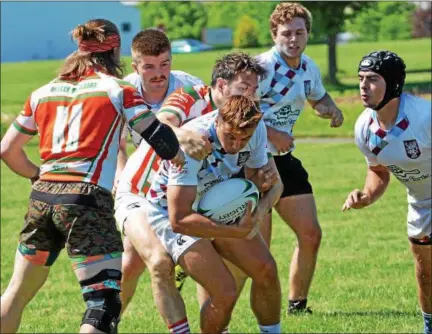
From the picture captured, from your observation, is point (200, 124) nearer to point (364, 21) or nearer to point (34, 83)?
point (34, 83)

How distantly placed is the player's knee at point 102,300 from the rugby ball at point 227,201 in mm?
777

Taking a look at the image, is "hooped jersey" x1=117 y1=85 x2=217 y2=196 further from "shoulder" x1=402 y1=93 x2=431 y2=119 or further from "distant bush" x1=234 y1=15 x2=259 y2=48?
"distant bush" x1=234 y1=15 x2=259 y2=48

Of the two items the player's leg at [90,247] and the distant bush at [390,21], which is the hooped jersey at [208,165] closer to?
the player's leg at [90,247]

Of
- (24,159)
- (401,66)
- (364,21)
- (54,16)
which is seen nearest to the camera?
(24,159)

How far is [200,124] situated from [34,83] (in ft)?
158

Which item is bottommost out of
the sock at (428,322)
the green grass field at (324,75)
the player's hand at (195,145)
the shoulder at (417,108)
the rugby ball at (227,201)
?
the green grass field at (324,75)

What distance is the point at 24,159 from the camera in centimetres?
651

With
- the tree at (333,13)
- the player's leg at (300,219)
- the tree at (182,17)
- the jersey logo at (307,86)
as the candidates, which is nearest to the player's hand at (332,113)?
the jersey logo at (307,86)

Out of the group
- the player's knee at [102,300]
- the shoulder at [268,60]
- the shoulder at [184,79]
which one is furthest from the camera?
the shoulder at [268,60]

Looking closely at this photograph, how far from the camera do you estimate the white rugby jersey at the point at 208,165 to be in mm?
6434

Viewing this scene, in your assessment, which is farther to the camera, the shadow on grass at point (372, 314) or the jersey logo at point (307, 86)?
the jersey logo at point (307, 86)

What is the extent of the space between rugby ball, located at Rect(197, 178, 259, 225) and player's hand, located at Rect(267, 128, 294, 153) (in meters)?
1.37

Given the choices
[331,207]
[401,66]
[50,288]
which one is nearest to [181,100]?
[401,66]

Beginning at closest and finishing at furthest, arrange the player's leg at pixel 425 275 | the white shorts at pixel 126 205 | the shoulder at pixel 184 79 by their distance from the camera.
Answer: the white shorts at pixel 126 205, the shoulder at pixel 184 79, the player's leg at pixel 425 275
